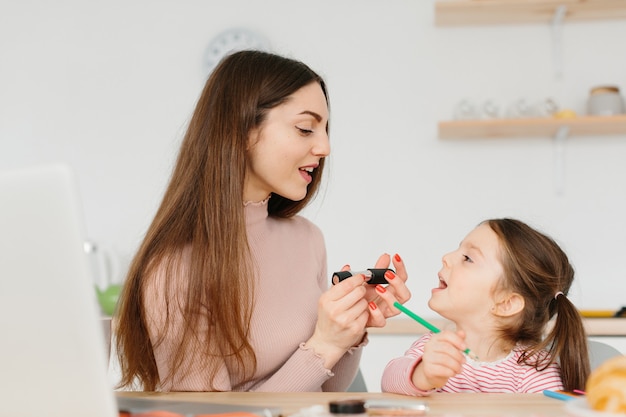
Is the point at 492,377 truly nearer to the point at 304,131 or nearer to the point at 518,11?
the point at 304,131

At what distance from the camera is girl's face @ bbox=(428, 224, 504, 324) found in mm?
1503

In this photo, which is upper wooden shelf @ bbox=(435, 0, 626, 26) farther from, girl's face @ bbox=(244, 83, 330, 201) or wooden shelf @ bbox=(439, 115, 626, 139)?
girl's face @ bbox=(244, 83, 330, 201)

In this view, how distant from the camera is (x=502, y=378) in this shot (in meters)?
1.38

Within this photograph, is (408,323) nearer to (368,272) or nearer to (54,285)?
(368,272)

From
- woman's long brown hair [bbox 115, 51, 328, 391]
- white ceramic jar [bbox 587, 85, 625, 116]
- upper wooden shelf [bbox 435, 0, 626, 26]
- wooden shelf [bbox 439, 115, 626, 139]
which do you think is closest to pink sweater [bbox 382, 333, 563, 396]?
woman's long brown hair [bbox 115, 51, 328, 391]

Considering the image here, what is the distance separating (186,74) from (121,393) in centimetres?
222

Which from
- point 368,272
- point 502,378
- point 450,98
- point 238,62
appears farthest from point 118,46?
point 502,378

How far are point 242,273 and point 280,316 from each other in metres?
0.16

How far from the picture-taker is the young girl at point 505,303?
4.59 ft

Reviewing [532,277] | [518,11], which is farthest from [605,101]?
[532,277]

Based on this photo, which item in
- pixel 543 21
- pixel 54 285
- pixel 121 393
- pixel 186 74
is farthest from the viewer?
pixel 186 74

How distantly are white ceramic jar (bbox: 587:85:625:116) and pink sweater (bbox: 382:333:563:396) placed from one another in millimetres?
1681

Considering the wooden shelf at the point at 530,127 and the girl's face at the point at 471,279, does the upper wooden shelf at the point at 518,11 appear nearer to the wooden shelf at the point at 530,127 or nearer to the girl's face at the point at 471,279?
the wooden shelf at the point at 530,127


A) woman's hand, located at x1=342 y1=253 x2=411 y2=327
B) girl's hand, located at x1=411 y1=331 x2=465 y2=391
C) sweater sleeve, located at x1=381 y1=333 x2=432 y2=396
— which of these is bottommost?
sweater sleeve, located at x1=381 y1=333 x2=432 y2=396
